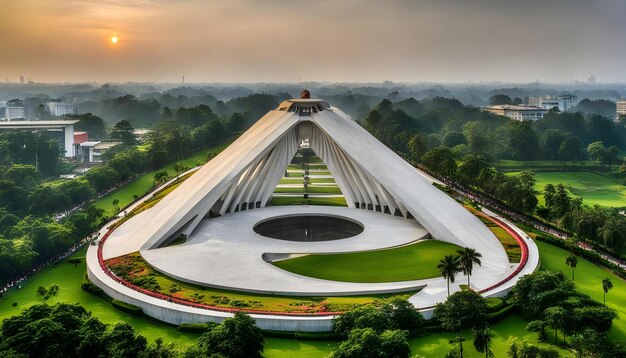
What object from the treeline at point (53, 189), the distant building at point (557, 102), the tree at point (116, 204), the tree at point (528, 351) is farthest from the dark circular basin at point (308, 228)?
the distant building at point (557, 102)

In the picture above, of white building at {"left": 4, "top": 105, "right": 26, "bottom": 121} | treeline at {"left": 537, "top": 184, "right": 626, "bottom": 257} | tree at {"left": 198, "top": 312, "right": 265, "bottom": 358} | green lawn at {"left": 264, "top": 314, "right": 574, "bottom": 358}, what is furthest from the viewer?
white building at {"left": 4, "top": 105, "right": 26, "bottom": 121}

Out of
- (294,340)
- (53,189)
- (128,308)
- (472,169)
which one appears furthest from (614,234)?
(53,189)

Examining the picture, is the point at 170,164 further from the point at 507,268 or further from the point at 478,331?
the point at 478,331

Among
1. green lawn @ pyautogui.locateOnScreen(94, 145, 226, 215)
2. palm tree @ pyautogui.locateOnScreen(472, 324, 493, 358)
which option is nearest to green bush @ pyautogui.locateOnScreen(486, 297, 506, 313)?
palm tree @ pyautogui.locateOnScreen(472, 324, 493, 358)

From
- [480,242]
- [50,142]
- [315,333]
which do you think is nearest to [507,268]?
[480,242]

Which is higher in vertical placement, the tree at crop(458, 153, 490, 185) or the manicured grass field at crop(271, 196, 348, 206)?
the tree at crop(458, 153, 490, 185)

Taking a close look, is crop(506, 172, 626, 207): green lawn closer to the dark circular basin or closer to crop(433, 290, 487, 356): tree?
the dark circular basin

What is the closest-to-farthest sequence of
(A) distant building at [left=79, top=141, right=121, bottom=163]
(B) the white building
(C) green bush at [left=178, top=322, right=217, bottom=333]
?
(C) green bush at [left=178, top=322, right=217, bottom=333]
(A) distant building at [left=79, top=141, right=121, bottom=163]
(B) the white building

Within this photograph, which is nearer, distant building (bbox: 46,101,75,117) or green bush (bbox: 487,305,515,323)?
green bush (bbox: 487,305,515,323)
